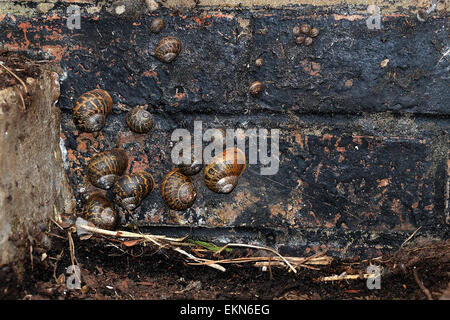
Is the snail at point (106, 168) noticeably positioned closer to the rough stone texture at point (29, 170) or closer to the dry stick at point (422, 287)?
the rough stone texture at point (29, 170)

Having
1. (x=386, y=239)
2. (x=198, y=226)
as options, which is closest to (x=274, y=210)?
(x=198, y=226)

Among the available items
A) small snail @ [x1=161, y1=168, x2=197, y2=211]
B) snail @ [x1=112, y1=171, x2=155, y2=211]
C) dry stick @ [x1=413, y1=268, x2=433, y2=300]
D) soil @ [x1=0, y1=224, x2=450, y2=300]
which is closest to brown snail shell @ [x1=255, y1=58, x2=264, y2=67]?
small snail @ [x1=161, y1=168, x2=197, y2=211]

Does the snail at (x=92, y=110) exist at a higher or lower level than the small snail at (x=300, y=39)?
lower

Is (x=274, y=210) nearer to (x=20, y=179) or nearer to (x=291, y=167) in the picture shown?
(x=291, y=167)

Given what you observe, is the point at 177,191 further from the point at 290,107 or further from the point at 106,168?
the point at 290,107

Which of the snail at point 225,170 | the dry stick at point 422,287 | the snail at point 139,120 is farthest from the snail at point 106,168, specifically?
the dry stick at point 422,287

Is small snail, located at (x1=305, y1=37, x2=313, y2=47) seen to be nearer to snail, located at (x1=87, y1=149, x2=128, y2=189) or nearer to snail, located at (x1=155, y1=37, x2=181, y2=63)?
snail, located at (x1=155, y1=37, x2=181, y2=63)
